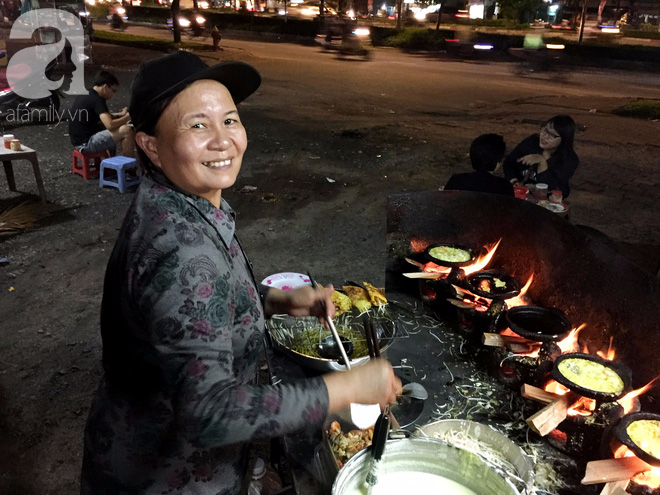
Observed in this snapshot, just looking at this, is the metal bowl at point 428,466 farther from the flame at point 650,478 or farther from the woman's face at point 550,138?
the woman's face at point 550,138

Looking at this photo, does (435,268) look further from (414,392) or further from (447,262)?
(414,392)

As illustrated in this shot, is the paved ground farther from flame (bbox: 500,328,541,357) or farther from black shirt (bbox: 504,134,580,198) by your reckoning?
flame (bbox: 500,328,541,357)

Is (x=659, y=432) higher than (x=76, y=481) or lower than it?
higher

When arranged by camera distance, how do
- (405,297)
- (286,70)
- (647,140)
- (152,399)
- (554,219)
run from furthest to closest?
(286,70), (647,140), (405,297), (554,219), (152,399)

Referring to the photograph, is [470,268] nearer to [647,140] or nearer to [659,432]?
[659,432]

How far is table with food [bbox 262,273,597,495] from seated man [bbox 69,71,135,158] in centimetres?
675

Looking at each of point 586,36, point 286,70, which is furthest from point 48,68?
point 586,36

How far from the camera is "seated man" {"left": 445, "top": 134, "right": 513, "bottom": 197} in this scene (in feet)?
17.7

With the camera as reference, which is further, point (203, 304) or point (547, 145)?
point (547, 145)

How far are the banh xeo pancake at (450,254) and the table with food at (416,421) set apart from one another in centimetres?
49

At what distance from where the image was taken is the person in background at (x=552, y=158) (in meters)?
6.52

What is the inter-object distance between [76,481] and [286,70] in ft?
61.4

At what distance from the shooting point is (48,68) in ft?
51.3
